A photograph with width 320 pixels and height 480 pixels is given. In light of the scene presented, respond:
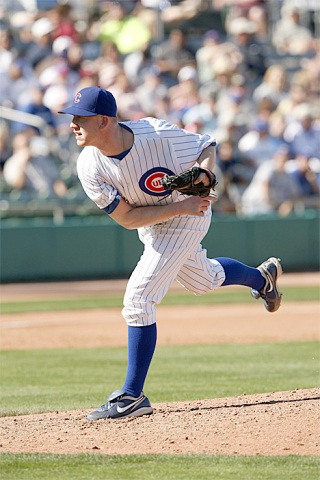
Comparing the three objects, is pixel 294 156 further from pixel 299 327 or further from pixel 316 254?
pixel 299 327

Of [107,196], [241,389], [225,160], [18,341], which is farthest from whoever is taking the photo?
[225,160]

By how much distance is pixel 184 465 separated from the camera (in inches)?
169

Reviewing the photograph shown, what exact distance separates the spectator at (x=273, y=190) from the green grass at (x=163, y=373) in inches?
234

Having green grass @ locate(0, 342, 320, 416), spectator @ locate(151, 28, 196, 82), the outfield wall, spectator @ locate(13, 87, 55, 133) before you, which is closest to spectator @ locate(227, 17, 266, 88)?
spectator @ locate(151, 28, 196, 82)

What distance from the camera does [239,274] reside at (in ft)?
19.5

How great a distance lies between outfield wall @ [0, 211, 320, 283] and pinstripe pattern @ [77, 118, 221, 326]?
29.1 ft

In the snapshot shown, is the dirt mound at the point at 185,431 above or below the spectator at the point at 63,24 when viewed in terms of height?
below

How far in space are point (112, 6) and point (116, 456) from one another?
1258 cm

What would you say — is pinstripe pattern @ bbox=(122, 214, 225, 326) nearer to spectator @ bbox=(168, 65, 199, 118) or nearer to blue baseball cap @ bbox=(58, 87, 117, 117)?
blue baseball cap @ bbox=(58, 87, 117, 117)

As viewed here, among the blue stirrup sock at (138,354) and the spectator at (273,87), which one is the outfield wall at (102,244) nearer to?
the spectator at (273,87)

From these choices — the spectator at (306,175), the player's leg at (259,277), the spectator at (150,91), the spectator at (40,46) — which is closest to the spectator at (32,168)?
the spectator at (40,46)

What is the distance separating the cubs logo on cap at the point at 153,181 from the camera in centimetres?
526

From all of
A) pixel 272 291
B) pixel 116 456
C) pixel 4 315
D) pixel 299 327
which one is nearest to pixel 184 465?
pixel 116 456

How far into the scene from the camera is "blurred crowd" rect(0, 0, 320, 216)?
13.8 metres
